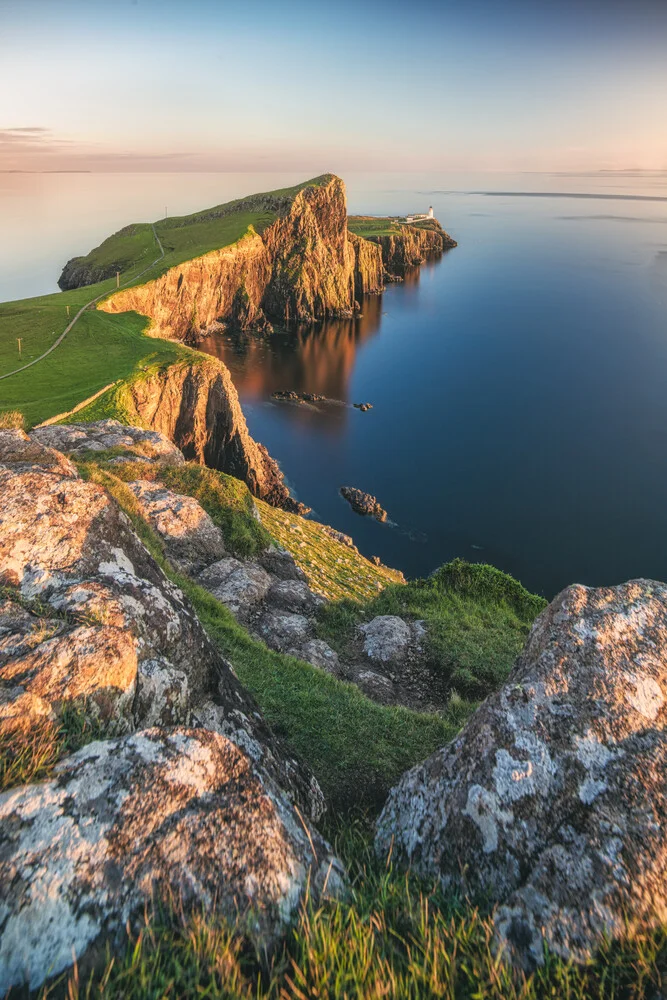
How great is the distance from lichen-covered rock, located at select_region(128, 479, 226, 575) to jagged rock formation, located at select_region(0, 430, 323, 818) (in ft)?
31.4

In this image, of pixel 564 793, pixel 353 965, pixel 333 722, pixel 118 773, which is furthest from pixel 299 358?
pixel 353 965

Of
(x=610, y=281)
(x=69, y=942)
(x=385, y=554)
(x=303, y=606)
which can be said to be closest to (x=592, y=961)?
(x=69, y=942)

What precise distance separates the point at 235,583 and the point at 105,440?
45.5ft

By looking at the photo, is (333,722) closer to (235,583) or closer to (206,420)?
(235,583)

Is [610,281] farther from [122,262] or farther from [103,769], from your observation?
[103,769]

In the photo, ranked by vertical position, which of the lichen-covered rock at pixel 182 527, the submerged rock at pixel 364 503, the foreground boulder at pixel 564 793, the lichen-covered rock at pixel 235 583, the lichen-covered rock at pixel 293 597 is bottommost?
the submerged rock at pixel 364 503

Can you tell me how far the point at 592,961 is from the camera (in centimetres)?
409

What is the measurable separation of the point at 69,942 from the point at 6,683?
2.49 meters

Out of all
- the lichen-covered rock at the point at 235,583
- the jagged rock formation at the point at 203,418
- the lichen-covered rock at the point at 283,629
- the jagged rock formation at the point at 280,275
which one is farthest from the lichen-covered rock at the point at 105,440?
the jagged rock formation at the point at 280,275

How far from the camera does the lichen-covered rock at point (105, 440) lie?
26.2 meters

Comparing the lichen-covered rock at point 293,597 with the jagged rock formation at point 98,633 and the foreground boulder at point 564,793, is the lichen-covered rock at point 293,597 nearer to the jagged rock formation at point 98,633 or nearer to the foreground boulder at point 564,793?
the jagged rock formation at point 98,633

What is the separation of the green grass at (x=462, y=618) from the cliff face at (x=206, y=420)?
2793 centimetres

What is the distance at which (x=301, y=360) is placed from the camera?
332 ft

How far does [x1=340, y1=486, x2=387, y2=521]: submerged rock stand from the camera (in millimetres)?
53156
